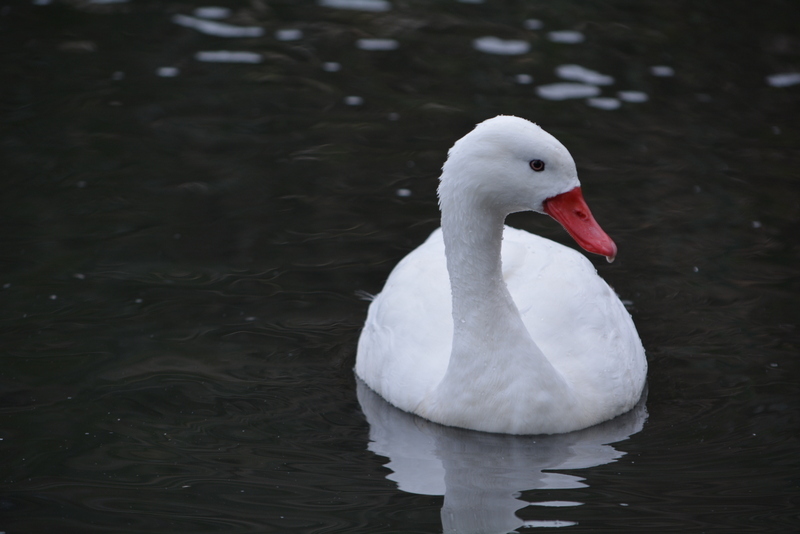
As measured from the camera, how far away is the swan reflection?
211 inches

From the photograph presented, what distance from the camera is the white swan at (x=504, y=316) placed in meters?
5.58

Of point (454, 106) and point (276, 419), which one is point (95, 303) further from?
point (454, 106)

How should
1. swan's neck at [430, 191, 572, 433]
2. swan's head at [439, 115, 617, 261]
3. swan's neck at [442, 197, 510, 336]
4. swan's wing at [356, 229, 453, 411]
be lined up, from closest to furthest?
1. swan's head at [439, 115, 617, 261]
2. swan's neck at [442, 197, 510, 336]
3. swan's neck at [430, 191, 572, 433]
4. swan's wing at [356, 229, 453, 411]

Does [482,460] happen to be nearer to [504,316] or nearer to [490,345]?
[490,345]

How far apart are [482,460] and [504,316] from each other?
776 mm

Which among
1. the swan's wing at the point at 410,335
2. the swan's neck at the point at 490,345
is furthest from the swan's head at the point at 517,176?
the swan's wing at the point at 410,335

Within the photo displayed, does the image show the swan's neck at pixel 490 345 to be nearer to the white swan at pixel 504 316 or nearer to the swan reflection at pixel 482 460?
the white swan at pixel 504 316

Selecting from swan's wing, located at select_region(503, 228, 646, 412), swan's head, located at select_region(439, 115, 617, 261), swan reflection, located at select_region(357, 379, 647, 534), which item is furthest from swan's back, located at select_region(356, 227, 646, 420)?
swan's head, located at select_region(439, 115, 617, 261)

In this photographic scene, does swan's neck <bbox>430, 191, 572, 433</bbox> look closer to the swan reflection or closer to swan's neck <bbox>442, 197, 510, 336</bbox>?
swan's neck <bbox>442, 197, 510, 336</bbox>

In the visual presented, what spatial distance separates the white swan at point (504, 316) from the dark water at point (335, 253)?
0.62ft

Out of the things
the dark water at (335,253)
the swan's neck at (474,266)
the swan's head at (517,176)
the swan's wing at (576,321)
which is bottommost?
the dark water at (335,253)

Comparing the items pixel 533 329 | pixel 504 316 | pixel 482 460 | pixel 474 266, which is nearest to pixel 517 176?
pixel 474 266

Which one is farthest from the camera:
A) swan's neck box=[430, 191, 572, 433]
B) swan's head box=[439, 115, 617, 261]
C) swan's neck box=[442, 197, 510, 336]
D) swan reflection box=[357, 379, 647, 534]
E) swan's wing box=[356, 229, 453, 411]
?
swan's wing box=[356, 229, 453, 411]

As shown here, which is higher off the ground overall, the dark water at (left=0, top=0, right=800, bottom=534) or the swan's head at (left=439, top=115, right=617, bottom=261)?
the swan's head at (left=439, top=115, right=617, bottom=261)
